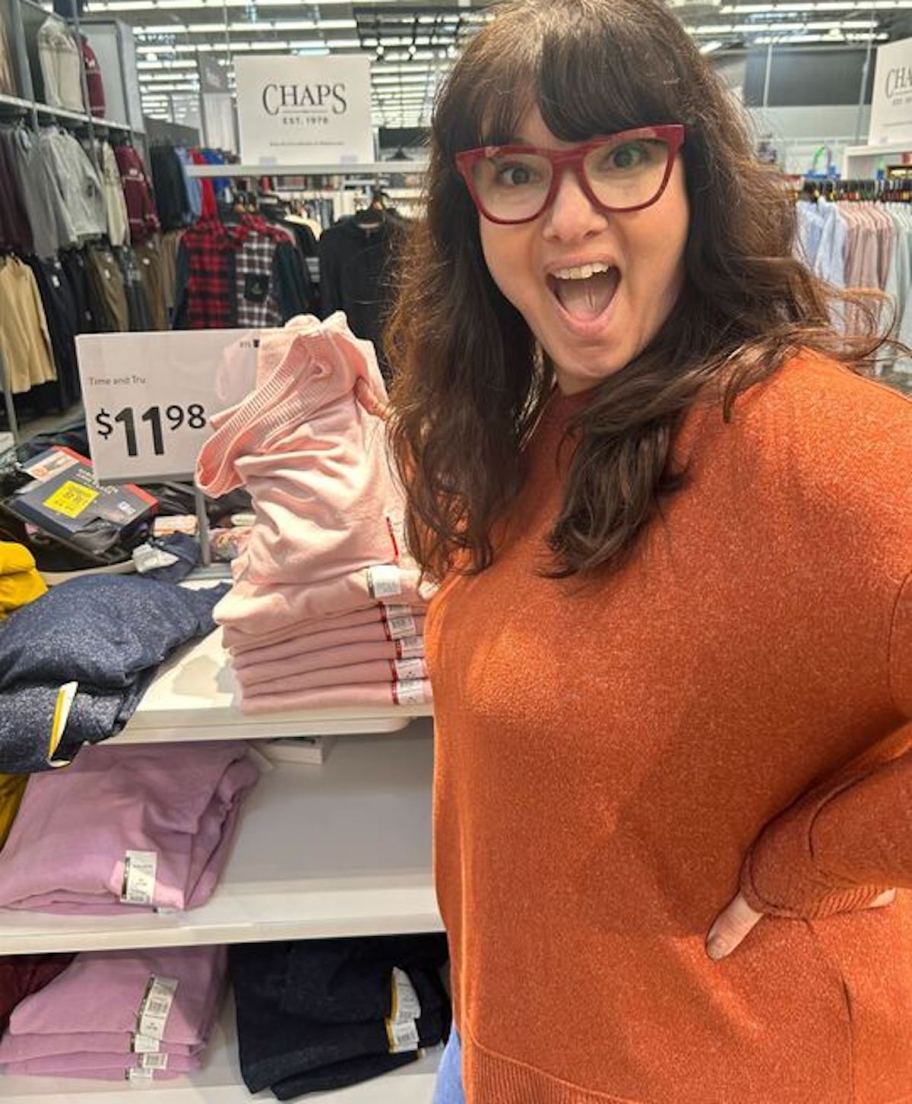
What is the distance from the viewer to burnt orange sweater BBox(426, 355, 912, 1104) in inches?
21.8

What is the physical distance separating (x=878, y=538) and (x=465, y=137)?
44cm

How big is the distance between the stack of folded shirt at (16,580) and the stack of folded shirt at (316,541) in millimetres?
321

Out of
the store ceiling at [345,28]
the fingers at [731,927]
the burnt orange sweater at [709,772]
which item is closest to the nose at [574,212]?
the burnt orange sweater at [709,772]

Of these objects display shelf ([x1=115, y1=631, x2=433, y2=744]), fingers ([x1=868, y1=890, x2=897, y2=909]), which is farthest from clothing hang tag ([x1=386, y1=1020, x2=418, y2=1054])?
fingers ([x1=868, y1=890, x2=897, y2=909])

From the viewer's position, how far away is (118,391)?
1.46 m

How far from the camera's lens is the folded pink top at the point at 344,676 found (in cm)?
119

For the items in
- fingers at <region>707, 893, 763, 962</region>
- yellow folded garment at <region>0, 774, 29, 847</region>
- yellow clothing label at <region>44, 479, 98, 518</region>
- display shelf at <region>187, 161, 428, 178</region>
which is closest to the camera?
fingers at <region>707, 893, 763, 962</region>

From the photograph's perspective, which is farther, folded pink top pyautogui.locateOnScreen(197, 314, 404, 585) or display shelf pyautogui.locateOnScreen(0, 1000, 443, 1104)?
display shelf pyautogui.locateOnScreen(0, 1000, 443, 1104)

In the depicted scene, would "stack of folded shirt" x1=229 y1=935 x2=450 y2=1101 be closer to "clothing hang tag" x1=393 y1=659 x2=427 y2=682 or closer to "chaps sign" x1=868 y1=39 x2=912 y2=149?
"clothing hang tag" x1=393 y1=659 x2=427 y2=682

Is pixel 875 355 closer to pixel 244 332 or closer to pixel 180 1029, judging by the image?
pixel 244 332

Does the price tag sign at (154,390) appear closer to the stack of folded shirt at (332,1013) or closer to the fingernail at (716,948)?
the stack of folded shirt at (332,1013)

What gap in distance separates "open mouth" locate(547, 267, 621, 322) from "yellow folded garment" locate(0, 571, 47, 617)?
96 centimetres

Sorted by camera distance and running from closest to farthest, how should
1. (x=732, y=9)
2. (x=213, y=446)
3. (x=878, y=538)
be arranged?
(x=878, y=538), (x=213, y=446), (x=732, y=9)

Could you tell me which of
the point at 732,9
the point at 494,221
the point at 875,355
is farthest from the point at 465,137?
the point at 732,9
